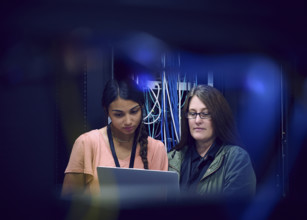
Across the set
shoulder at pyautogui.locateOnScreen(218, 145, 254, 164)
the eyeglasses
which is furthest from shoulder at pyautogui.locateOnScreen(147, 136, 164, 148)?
shoulder at pyautogui.locateOnScreen(218, 145, 254, 164)

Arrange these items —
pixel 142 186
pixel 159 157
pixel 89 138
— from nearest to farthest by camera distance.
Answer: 1. pixel 142 186
2. pixel 89 138
3. pixel 159 157

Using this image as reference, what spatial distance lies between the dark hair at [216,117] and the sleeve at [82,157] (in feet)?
1.09

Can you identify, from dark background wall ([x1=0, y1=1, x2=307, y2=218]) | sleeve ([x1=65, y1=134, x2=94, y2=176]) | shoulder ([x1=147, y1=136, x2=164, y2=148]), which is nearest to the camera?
dark background wall ([x1=0, y1=1, x2=307, y2=218])

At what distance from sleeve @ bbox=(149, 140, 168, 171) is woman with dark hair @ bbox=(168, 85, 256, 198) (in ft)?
0.08

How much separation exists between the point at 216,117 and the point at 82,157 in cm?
52

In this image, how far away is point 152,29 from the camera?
1.07m

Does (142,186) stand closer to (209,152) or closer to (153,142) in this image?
(153,142)

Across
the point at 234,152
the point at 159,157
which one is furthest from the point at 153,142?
the point at 234,152

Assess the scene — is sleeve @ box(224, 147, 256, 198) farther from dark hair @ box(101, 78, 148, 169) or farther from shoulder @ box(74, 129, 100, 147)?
shoulder @ box(74, 129, 100, 147)

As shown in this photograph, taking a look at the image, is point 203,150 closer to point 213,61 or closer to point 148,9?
point 213,61

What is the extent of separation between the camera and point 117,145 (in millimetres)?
1238

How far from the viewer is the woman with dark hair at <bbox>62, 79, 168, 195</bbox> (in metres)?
1.13

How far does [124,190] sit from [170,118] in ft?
1.05

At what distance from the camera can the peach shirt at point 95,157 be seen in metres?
1.12
